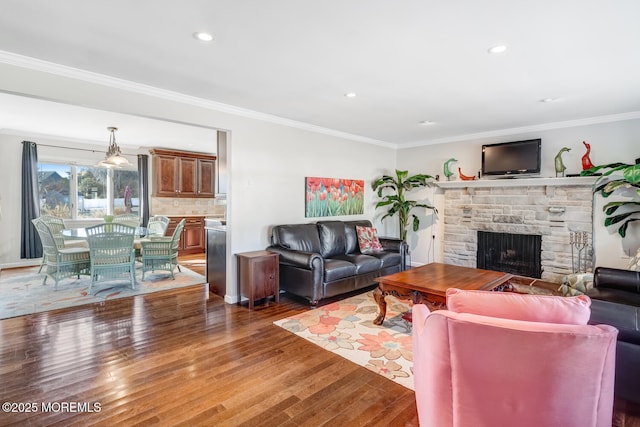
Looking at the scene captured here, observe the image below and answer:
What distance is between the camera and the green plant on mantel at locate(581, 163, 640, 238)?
4.20 metres

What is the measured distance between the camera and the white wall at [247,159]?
3006 millimetres

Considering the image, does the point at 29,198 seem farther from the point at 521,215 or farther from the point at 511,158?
the point at 521,215

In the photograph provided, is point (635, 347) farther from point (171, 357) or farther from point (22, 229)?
point (22, 229)

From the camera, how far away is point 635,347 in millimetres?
1982

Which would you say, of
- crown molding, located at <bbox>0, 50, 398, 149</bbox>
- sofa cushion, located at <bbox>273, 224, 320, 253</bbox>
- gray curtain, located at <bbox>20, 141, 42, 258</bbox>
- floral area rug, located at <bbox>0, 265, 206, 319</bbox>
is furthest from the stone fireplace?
gray curtain, located at <bbox>20, 141, 42, 258</bbox>

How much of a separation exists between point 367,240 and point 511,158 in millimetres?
2663

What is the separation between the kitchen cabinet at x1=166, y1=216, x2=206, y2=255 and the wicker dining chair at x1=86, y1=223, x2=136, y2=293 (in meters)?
2.77

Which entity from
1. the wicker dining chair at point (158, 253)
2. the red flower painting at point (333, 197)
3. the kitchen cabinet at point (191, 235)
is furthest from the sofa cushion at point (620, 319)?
the kitchen cabinet at point (191, 235)

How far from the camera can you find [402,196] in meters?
6.41

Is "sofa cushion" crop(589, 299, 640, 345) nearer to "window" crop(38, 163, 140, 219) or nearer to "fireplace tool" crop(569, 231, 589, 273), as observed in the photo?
"fireplace tool" crop(569, 231, 589, 273)

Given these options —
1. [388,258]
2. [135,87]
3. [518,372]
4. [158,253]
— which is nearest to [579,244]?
[388,258]

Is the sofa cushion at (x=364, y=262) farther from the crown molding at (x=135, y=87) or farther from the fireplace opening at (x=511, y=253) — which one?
the fireplace opening at (x=511, y=253)

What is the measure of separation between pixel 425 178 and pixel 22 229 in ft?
25.1

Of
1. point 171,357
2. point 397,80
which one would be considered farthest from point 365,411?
point 397,80
